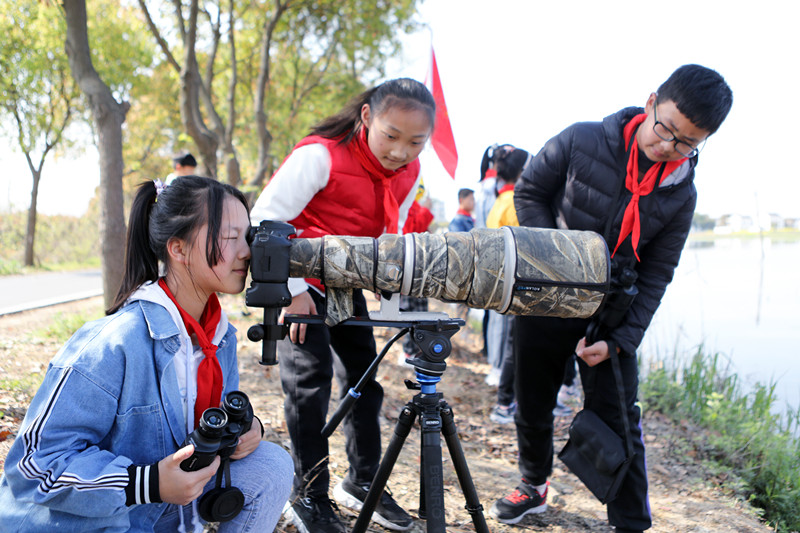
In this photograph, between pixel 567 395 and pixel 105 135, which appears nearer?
pixel 105 135

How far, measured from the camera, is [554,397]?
2.43 m

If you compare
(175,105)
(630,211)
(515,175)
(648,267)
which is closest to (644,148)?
(630,211)

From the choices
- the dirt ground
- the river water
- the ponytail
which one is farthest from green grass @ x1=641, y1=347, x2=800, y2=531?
the ponytail

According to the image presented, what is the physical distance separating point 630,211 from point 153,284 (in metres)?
1.72

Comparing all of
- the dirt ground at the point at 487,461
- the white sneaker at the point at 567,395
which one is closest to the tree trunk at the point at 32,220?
the dirt ground at the point at 487,461

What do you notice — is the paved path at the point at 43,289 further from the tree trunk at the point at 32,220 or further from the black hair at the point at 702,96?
the black hair at the point at 702,96

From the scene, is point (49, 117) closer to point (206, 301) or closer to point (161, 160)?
point (161, 160)

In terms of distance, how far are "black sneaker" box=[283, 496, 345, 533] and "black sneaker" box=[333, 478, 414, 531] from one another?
0.49ft

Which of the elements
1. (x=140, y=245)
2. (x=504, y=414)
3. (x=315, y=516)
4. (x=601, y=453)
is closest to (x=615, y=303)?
(x=601, y=453)

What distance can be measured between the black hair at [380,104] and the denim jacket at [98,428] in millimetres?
1118

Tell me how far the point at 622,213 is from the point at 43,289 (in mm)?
10248

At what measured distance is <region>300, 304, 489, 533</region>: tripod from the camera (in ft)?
4.99

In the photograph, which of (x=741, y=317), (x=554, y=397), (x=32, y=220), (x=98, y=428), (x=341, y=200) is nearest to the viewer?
(x=98, y=428)

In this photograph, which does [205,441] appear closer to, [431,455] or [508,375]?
[431,455]
